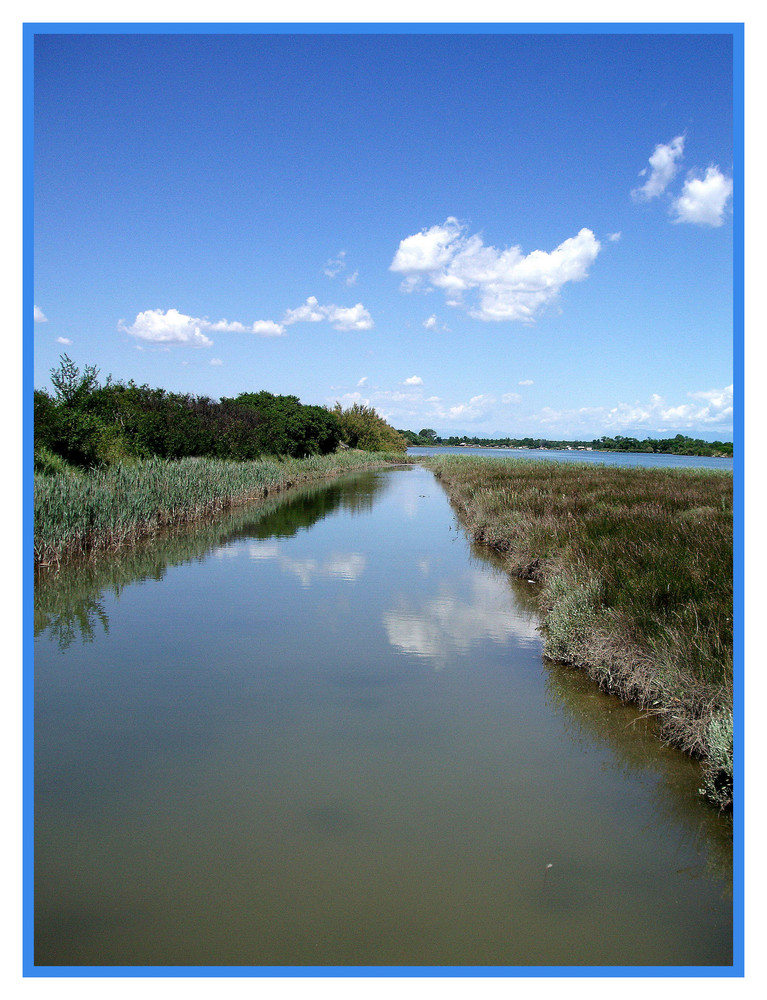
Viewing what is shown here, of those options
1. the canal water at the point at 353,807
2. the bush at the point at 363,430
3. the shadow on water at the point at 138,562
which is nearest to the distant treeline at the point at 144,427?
the shadow on water at the point at 138,562

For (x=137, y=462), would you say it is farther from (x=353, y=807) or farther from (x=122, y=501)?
(x=353, y=807)

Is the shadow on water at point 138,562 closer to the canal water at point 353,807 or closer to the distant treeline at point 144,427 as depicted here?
the canal water at point 353,807

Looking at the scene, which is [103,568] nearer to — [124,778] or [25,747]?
[124,778]

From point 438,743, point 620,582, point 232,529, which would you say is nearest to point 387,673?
point 438,743

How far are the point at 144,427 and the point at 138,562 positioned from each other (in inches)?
525

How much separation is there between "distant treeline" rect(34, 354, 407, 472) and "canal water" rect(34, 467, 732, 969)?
11.8 meters

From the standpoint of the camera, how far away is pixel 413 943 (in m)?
2.94

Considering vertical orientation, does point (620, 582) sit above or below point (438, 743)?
above

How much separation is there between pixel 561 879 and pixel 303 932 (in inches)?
54.2

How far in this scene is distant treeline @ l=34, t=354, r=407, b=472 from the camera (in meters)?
18.7

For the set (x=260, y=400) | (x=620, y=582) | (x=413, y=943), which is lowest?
(x=413, y=943)

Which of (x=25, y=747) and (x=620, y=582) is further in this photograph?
(x=620, y=582)

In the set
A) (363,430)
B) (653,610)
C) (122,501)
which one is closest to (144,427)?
(122,501)

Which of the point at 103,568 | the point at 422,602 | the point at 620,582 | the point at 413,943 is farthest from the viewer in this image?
the point at 103,568
